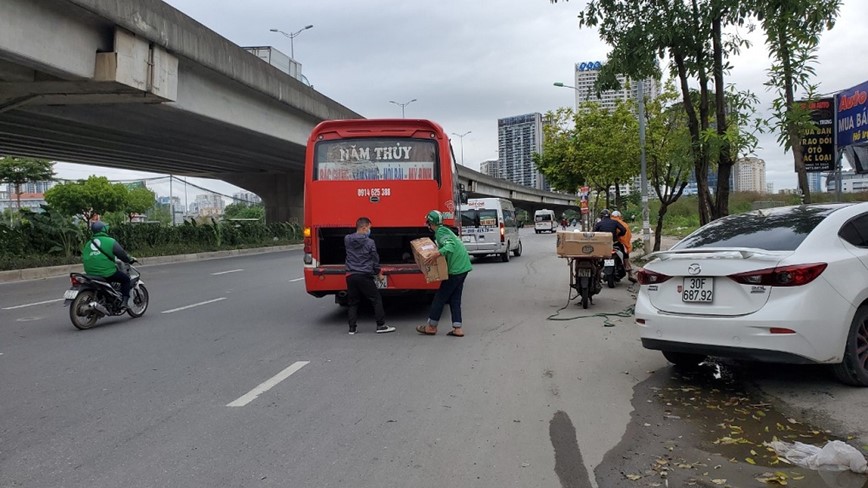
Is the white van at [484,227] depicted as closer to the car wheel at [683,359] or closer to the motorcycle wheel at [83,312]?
the motorcycle wheel at [83,312]

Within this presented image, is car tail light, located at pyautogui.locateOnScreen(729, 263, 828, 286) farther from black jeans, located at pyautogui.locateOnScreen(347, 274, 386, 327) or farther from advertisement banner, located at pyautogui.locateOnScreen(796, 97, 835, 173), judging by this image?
advertisement banner, located at pyautogui.locateOnScreen(796, 97, 835, 173)

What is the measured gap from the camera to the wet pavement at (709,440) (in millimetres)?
3967

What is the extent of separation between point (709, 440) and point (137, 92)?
15.6 metres

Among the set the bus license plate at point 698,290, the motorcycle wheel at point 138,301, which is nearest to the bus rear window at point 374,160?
the motorcycle wheel at point 138,301

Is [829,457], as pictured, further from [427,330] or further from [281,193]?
[281,193]

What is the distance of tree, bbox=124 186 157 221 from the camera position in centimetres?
6812

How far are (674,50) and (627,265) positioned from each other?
4.94 m

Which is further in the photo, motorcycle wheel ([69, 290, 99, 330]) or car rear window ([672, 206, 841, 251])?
motorcycle wheel ([69, 290, 99, 330])

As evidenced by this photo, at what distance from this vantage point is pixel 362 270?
29.6 feet

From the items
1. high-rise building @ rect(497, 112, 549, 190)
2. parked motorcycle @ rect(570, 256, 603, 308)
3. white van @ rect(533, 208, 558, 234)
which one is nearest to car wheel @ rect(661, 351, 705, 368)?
parked motorcycle @ rect(570, 256, 603, 308)

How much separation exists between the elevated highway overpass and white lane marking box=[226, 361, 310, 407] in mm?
9605

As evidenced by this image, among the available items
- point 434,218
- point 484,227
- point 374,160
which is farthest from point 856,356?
point 484,227

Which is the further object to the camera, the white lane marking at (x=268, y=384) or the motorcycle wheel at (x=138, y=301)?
the motorcycle wheel at (x=138, y=301)

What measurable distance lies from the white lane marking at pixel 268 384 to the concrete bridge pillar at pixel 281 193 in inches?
1532
